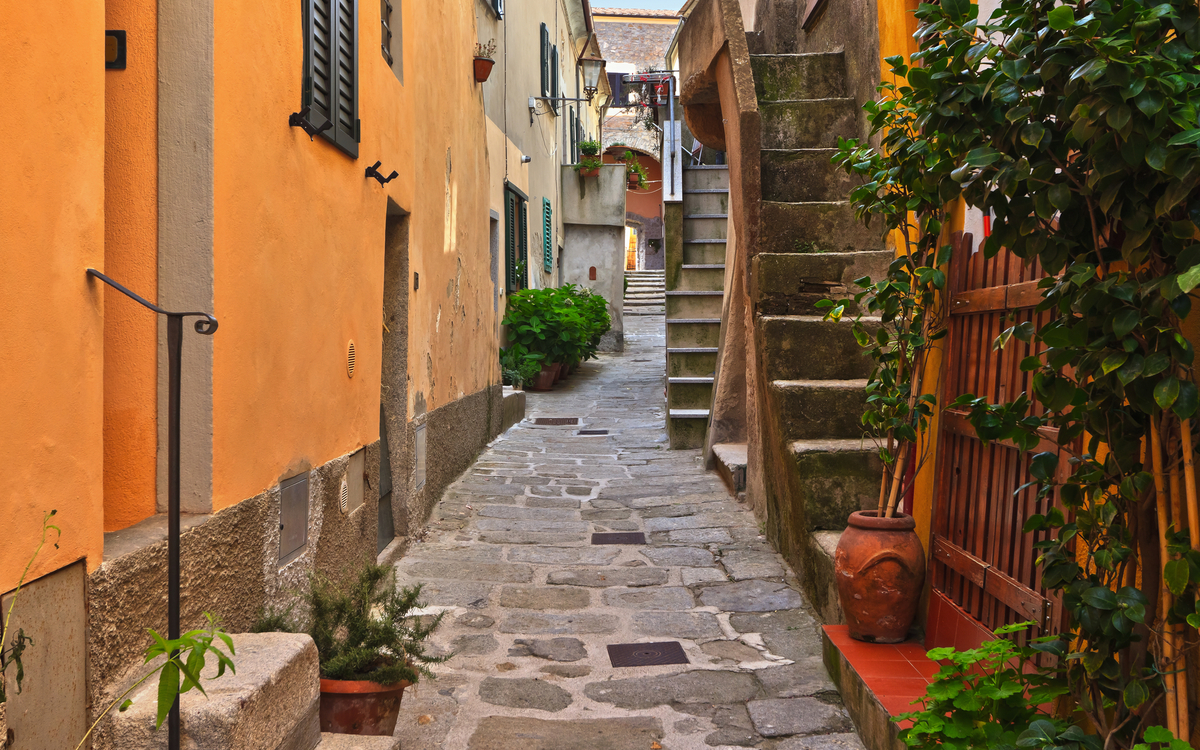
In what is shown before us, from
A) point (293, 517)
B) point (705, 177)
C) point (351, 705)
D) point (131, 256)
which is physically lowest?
point (351, 705)

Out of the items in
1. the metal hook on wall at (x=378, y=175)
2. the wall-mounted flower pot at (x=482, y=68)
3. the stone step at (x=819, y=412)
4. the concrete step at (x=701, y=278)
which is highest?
the wall-mounted flower pot at (x=482, y=68)

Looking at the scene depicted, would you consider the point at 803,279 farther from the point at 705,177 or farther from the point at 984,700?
the point at 705,177

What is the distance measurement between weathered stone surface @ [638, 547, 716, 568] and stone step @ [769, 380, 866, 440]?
1.00m

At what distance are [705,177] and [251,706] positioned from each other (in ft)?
34.2

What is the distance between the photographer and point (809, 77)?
6203 mm

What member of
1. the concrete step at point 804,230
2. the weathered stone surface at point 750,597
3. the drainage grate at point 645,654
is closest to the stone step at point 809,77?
the concrete step at point 804,230

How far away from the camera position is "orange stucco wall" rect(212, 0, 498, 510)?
9.05 feet

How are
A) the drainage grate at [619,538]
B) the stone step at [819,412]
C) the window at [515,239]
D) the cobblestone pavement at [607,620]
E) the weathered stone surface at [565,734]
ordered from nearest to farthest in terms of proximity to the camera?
the weathered stone surface at [565,734], the cobblestone pavement at [607,620], the stone step at [819,412], the drainage grate at [619,538], the window at [515,239]

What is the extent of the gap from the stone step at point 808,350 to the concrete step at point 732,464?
174cm

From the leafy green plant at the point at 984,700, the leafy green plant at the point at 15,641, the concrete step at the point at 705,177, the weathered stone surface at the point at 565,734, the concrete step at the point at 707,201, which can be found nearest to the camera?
the leafy green plant at the point at 15,641

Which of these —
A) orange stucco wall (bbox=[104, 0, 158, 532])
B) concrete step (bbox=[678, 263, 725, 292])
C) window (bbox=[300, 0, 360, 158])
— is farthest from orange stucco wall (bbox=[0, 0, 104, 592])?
concrete step (bbox=[678, 263, 725, 292])

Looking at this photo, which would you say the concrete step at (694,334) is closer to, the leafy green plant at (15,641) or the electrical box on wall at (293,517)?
the electrical box on wall at (293,517)

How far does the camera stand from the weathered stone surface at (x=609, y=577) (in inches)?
191

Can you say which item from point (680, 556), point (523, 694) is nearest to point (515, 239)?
point (680, 556)
